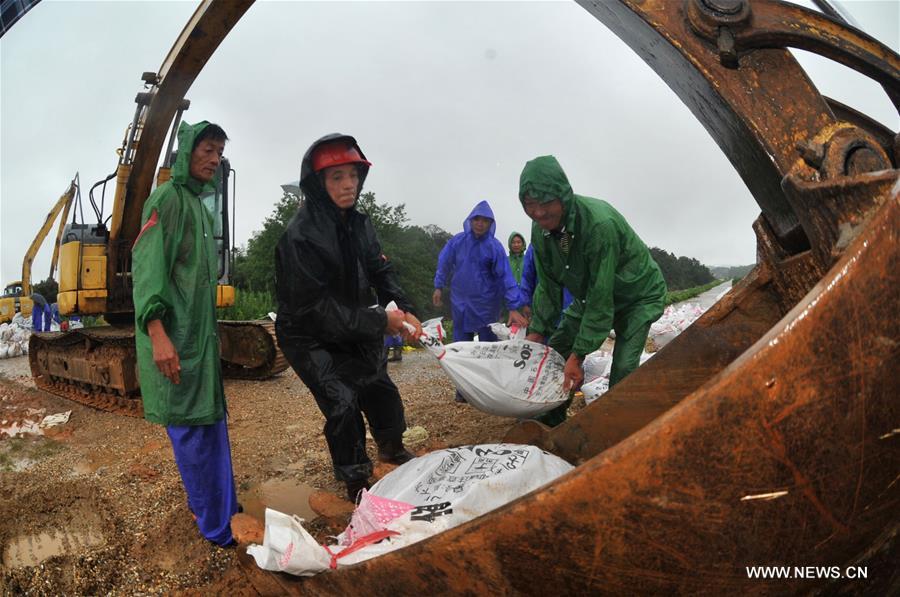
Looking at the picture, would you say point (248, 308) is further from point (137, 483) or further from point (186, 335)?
point (186, 335)

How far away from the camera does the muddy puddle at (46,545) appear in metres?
2.60

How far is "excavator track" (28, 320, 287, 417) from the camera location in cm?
580

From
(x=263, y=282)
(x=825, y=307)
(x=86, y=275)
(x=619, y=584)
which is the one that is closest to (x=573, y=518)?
(x=619, y=584)

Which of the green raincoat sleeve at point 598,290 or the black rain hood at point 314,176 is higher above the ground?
the black rain hood at point 314,176

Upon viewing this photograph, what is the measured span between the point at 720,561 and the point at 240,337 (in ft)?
22.8

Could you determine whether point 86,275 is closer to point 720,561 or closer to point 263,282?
point 720,561

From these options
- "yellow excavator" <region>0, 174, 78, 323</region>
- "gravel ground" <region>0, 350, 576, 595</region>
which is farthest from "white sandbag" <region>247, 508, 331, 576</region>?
"yellow excavator" <region>0, 174, 78, 323</region>

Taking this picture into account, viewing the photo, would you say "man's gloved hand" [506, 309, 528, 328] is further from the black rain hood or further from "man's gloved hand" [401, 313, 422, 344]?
the black rain hood

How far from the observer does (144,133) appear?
18.2 feet

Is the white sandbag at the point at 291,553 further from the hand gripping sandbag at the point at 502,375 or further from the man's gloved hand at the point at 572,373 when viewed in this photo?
the man's gloved hand at the point at 572,373

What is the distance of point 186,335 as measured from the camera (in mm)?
2617

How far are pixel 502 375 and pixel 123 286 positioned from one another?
5.41m

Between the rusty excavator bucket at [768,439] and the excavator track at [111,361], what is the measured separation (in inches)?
221

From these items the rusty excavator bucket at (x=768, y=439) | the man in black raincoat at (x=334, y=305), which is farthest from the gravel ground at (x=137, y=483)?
the rusty excavator bucket at (x=768, y=439)
